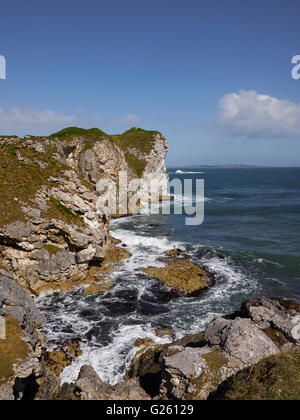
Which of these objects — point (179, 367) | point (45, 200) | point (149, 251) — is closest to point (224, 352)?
point (179, 367)

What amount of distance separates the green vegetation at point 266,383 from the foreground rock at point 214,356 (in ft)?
1.44

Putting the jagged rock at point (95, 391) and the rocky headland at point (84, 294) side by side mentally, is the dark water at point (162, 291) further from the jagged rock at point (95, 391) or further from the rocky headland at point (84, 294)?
the jagged rock at point (95, 391)

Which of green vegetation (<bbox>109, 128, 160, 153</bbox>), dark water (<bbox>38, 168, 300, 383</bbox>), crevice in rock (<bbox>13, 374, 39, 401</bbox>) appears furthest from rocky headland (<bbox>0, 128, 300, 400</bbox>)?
green vegetation (<bbox>109, 128, 160, 153</bbox>)

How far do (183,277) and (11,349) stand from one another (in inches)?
687

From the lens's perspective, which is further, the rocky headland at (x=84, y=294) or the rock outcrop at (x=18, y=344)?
the rocky headland at (x=84, y=294)

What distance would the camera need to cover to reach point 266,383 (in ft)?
31.5

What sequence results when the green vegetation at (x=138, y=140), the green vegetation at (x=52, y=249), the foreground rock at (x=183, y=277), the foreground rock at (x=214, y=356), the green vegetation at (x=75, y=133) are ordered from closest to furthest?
the foreground rock at (x=214, y=356) < the green vegetation at (x=52, y=249) < the foreground rock at (x=183, y=277) < the green vegetation at (x=75, y=133) < the green vegetation at (x=138, y=140)

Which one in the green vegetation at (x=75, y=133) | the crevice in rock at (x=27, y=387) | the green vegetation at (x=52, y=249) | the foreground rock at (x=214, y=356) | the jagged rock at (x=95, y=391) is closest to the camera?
the crevice in rock at (x=27, y=387)

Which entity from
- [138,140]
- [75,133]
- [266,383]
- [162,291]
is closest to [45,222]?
[162,291]

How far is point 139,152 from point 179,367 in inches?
2885

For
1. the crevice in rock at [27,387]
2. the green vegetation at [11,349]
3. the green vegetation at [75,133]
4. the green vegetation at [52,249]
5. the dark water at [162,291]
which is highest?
the green vegetation at [75,133]

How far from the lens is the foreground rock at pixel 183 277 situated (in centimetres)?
2383

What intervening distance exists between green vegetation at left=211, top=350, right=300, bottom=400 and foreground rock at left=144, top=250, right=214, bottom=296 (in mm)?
12723

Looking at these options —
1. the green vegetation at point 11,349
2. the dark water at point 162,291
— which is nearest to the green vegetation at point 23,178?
the dark water at point 162,291
